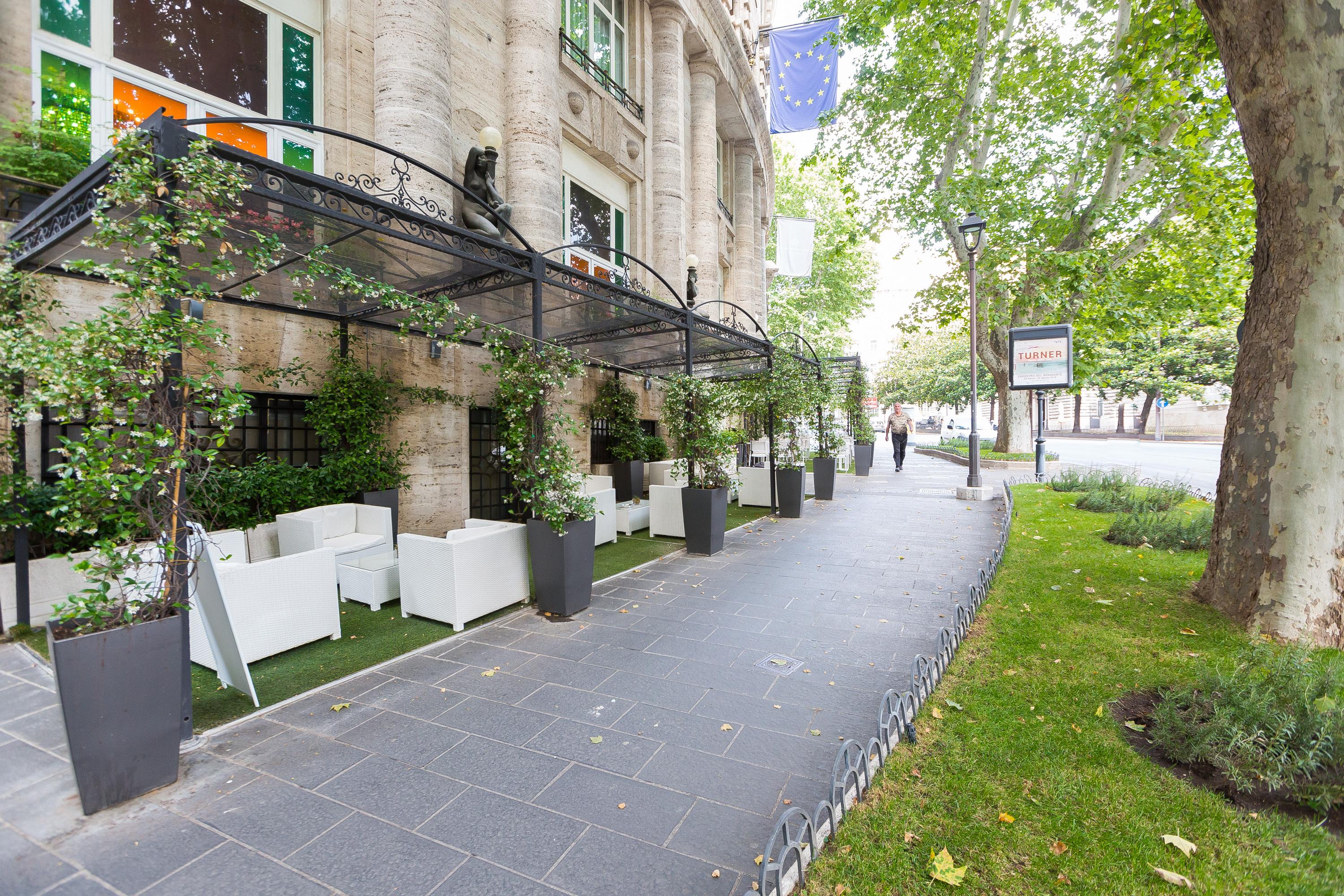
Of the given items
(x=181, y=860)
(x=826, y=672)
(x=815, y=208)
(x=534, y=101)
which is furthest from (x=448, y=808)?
(x=815, y=208)

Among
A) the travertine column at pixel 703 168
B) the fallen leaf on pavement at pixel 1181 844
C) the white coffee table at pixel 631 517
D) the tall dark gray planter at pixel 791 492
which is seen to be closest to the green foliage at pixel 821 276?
the travertine column at pixel 703 168

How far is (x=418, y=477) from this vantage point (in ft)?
29.1

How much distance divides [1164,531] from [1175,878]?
6797mm

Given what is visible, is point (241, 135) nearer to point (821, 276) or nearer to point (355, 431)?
point (355, 431)

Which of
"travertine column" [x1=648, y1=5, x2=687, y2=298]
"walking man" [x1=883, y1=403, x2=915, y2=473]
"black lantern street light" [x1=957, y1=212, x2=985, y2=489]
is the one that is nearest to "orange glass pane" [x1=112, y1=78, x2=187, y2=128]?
"travertine column" [x1=648, y1=5, x2=687, y2=298]

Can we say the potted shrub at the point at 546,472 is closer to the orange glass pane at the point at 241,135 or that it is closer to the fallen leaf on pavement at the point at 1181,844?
the fallen leaf on pavement at the point at 1181,844

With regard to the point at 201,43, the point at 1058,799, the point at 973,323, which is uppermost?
the point at 201,43

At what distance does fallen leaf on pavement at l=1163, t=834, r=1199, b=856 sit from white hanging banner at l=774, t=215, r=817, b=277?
56.6 feet

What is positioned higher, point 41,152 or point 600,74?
point 600,74

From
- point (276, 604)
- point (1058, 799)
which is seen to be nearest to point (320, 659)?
point (276, 604)

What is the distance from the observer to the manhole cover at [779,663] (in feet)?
13.6

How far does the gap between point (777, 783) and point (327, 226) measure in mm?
5313

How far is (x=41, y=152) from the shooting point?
507 cm

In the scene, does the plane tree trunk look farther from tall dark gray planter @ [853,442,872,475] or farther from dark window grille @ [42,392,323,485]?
tall dark gray planter @ [853,442,872,475]
